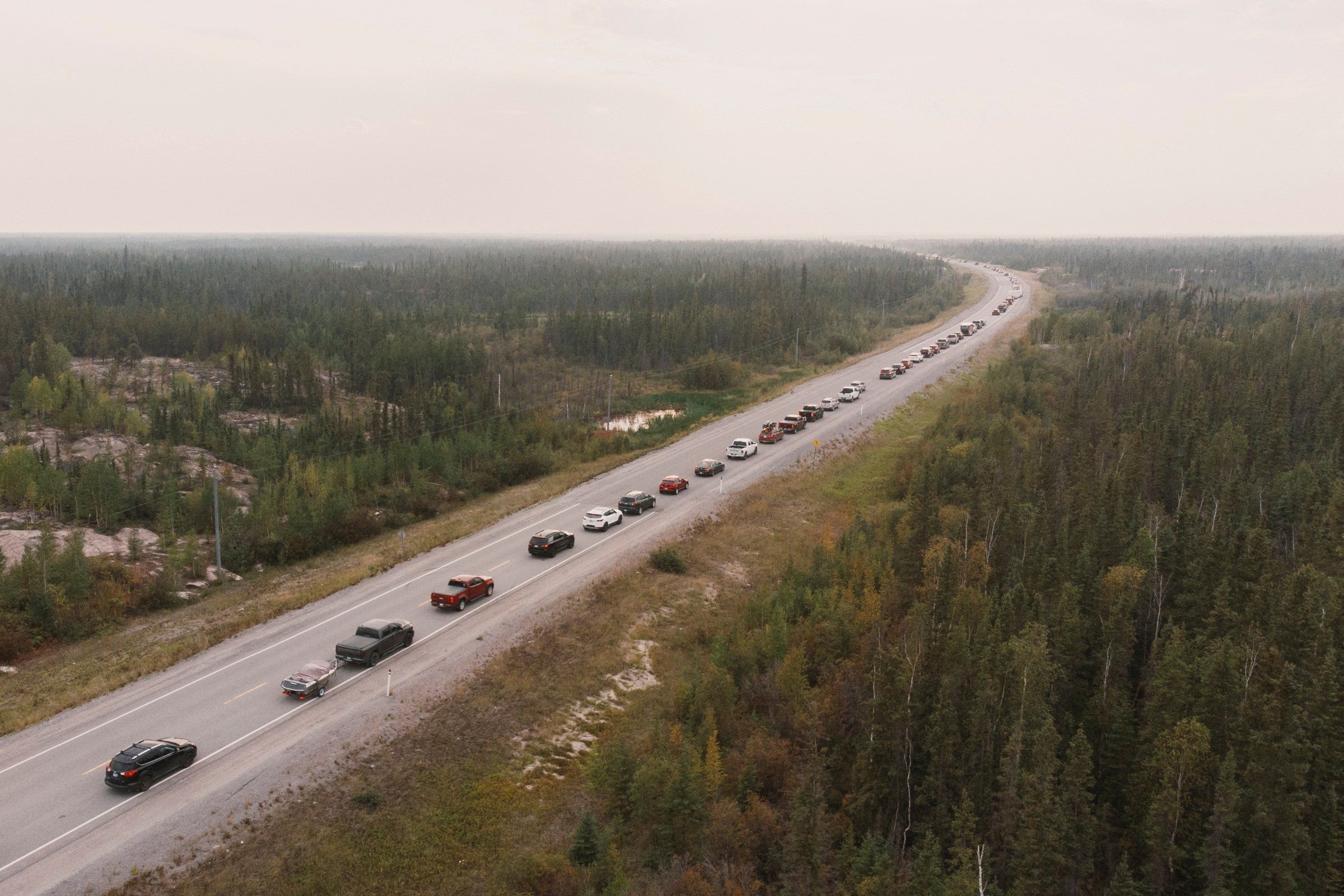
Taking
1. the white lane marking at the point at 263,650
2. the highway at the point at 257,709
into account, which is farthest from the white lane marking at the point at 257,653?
the highway at the point at 257,709

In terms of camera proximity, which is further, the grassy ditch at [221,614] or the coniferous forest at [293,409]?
the coniferous forest at [293,409]

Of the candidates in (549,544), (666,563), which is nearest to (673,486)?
(666,563)

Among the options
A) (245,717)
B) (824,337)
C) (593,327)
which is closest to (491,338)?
(593,327)

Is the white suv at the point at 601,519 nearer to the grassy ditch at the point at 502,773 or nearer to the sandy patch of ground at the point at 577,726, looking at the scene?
the grassy ditch at the point at 502,773

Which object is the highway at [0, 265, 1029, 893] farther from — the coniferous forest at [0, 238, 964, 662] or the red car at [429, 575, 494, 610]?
the coniferous forest at [0, 238, 964, 662]

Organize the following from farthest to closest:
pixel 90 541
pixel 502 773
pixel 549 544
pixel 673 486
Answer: pixel 673 486 → pixel 90 541 → pixel 549 544 → pixel 502 773

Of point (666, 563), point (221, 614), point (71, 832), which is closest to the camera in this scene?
point (71, 832)

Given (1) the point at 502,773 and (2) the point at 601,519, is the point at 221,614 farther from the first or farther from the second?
(2) the point at 601,519
